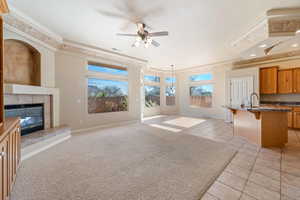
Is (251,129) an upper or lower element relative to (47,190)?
upper

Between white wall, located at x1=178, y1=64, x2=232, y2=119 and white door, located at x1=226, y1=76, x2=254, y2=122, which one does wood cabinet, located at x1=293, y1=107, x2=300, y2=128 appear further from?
white wall, located at x1=178, y1=64, x2=232, y2=119

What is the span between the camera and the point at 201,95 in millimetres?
7707

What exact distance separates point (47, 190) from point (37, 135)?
2.05m

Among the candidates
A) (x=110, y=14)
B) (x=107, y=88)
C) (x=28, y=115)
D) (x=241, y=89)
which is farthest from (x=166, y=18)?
(x=241, y=89)

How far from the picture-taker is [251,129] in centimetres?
349

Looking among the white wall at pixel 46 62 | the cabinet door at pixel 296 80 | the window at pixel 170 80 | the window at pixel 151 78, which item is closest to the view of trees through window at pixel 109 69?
the white wall at pixel 46 62

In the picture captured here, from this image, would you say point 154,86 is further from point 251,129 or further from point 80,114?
point 251,129

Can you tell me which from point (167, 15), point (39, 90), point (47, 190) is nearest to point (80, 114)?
point (39, 90)

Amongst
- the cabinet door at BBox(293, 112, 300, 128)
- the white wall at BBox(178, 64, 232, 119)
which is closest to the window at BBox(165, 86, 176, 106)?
the white wall at BBox(178, 64, 232, 119)

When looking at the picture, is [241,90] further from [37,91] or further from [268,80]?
[37,91]

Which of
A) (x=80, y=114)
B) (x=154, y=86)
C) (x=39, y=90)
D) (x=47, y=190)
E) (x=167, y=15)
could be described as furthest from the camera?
(x=154, y=86)

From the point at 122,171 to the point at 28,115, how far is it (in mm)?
3049

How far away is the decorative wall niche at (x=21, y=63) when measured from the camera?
3004 millimetres

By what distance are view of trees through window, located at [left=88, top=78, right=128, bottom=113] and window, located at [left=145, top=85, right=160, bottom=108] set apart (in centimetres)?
241
